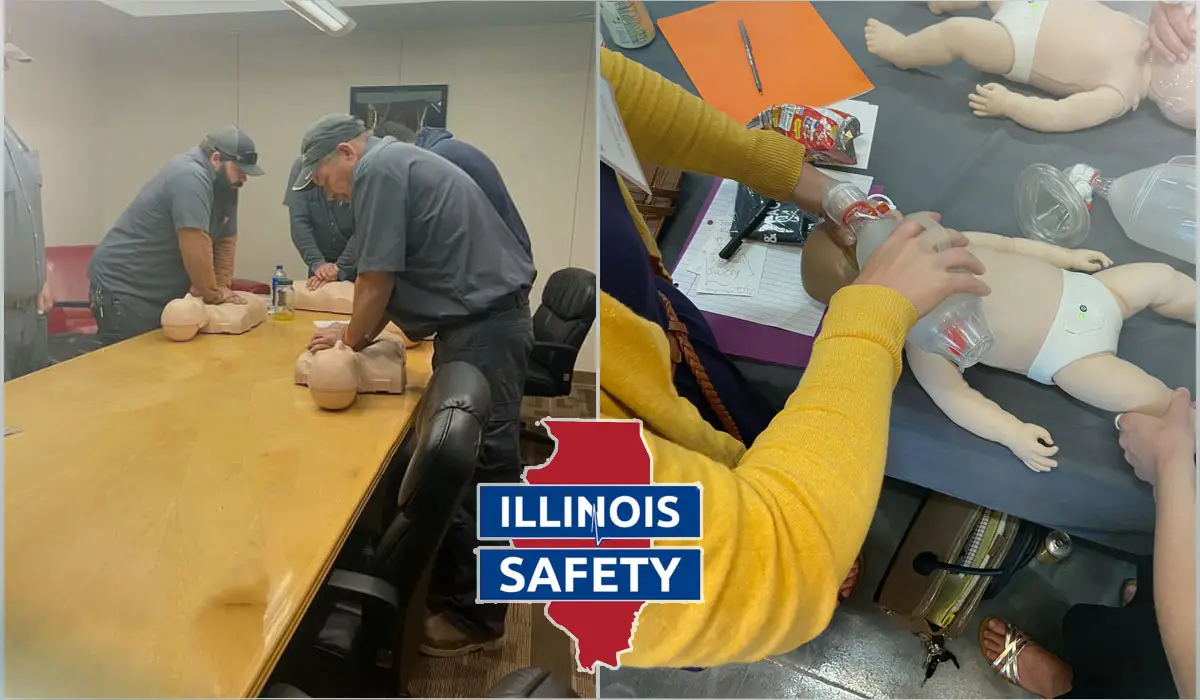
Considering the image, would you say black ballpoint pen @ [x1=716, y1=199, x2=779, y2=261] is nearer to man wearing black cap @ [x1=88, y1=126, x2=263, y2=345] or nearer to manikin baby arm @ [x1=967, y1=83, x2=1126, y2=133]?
manikin baby arm @ [x1=967, y1=83, x2=1126, y2=133]

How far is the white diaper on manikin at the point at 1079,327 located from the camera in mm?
600

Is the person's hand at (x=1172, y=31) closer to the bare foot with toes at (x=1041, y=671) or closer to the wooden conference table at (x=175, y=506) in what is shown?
the bare foot with toes at (x=1041, y=671)

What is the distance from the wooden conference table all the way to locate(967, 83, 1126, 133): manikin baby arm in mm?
695

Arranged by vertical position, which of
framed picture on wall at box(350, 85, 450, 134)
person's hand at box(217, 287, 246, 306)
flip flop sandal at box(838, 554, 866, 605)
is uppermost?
framed picture on wall at box(350, 85, 450, 134)

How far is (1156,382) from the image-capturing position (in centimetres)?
58

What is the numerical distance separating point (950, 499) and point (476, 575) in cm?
50

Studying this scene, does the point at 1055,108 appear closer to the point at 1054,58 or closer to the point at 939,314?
the point at 1054,58

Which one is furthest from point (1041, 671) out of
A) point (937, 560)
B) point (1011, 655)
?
point (937, 560)

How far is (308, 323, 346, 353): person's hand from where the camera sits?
1.71 feet

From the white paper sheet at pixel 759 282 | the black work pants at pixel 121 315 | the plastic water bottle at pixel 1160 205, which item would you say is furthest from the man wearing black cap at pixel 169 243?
the plastic water bottle at pixel 1160 205

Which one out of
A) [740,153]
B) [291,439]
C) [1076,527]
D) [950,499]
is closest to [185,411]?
[291,439]

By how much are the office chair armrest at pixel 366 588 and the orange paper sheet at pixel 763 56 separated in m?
0.63

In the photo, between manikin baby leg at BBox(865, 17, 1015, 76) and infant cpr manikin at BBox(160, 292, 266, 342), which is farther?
manikin baby leg at BBox(865, 17, 1015, 76)

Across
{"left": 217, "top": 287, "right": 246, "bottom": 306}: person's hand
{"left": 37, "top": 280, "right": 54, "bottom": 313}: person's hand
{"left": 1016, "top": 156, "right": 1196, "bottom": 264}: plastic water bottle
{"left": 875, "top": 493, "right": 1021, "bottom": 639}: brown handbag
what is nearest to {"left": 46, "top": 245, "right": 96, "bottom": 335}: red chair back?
{"left": 37, "top": 280, "right": 54, "bottom": 313}: person's hand
